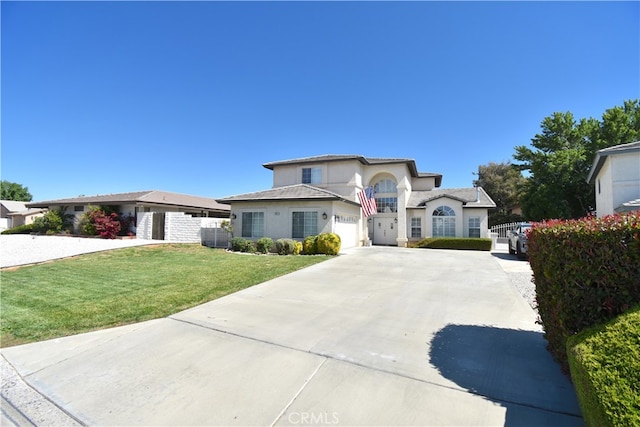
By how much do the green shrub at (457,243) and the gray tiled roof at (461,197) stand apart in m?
3.09

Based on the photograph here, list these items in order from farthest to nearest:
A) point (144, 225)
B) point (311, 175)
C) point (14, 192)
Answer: point (14, 192)
point (311, 175)
point (144, 225)

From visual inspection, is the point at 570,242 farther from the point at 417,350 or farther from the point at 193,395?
the point at 193,395

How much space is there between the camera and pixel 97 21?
997 cm

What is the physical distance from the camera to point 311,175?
933 inches

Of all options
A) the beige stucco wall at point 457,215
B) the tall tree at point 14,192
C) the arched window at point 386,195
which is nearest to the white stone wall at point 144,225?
the arched window at point 386,195

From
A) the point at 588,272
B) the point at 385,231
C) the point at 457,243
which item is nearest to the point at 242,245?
the point at 385,231

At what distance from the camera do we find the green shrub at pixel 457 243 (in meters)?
20.9

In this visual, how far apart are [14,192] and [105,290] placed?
266ft

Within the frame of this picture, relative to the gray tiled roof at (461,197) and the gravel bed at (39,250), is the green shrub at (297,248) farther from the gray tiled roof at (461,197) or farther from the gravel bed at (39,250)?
the gray tiled roof at (461,197)

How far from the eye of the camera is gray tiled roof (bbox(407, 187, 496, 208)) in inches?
894

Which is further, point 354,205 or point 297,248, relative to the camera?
point 354,205

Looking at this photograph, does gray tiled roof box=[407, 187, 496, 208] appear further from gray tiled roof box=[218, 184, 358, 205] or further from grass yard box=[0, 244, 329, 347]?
grass yard box=[0, 244, 329, 347]

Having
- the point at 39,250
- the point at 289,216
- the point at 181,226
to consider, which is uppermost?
the point at 289,216

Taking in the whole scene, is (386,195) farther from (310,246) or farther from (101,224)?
(101,224)
